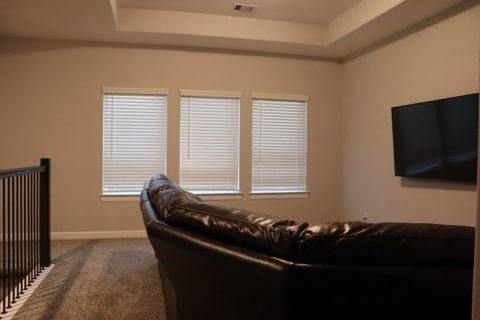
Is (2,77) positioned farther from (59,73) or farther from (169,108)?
(169,108)

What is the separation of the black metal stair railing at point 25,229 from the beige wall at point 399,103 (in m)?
3.84

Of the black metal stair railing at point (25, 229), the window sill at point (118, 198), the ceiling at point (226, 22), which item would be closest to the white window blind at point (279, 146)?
the ceiling at point (226, 22)

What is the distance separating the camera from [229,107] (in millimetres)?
5484

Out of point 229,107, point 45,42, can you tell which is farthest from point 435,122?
point 45,42

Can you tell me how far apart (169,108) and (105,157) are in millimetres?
1069

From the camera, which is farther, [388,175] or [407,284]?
[388,175]

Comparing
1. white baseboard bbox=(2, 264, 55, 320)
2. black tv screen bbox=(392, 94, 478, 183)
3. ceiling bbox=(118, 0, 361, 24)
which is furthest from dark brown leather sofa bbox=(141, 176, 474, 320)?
ceiling bbox=(118, 0, 361, 24)

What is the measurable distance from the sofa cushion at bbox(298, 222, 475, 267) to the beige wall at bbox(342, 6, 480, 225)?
8.14 feet

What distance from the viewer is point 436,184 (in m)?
4.03

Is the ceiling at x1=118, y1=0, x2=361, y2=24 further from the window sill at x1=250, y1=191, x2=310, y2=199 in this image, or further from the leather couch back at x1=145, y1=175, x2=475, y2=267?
the leather couch back at x1=145, y1=175, x2=475, y2=267

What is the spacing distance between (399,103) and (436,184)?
110 cm

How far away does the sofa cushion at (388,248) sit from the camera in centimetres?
137

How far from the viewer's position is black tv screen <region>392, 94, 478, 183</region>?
3494 millimetres

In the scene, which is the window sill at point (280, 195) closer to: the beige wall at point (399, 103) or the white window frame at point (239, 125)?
the white window frame at point (239, 125)
